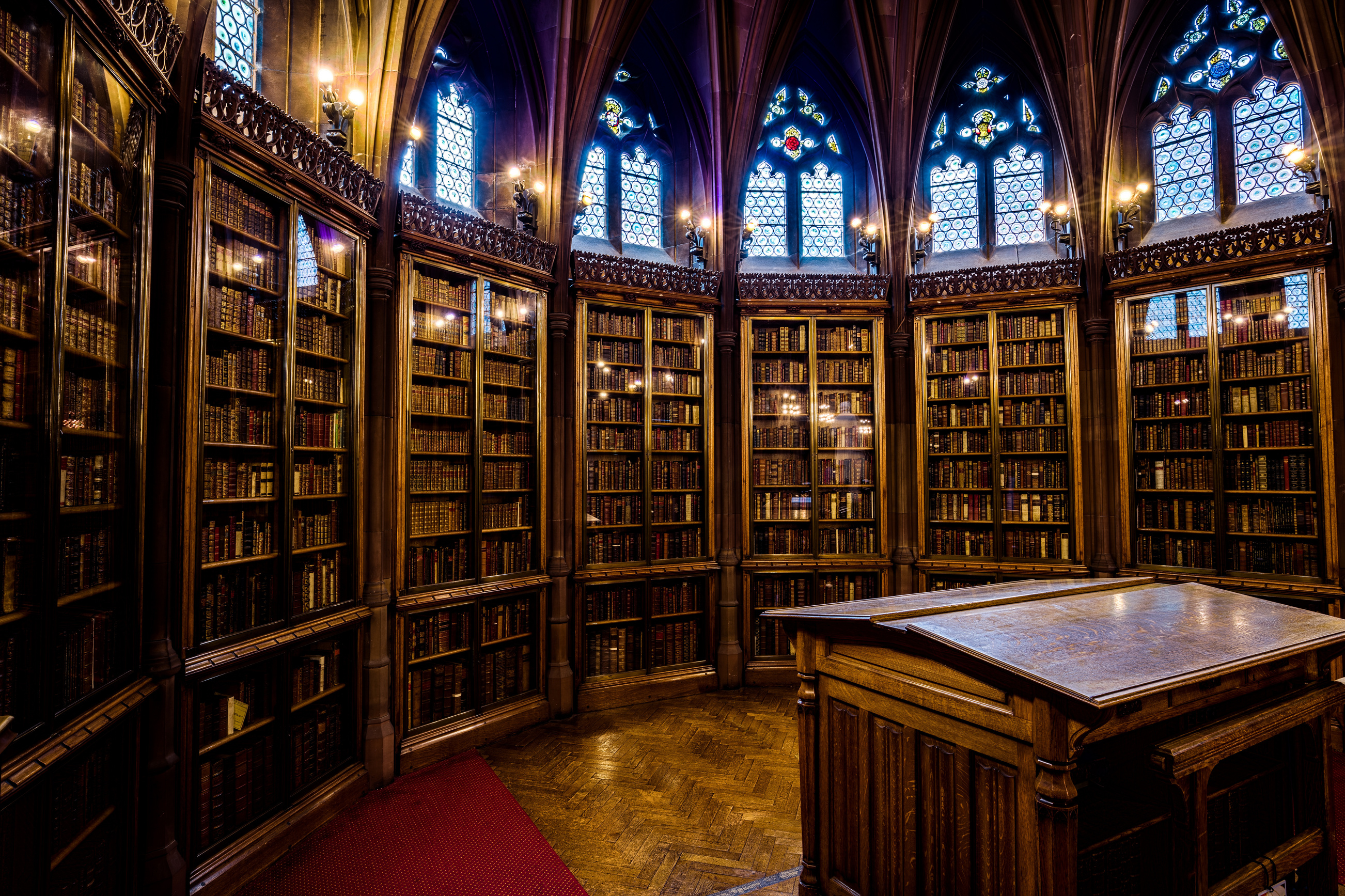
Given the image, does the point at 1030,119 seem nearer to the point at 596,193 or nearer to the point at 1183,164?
the point at 1183,164

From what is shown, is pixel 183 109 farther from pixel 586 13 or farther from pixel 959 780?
pixel 959 780

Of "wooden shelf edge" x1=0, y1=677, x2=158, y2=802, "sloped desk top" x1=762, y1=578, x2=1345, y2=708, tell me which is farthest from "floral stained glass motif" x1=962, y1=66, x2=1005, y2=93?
"wooden shelf edge" x1=0, y1=677, x2=158, y2=802

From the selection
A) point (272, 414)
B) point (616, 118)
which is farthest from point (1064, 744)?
point (616, 118)

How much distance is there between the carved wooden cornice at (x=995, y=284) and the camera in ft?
19.8

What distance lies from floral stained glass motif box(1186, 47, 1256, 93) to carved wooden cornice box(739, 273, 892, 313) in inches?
124

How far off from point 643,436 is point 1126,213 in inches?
181

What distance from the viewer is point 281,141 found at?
362 cm

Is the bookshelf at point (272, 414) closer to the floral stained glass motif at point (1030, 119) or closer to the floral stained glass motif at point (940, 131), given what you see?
the floral stained glass motif at point (940, 131)

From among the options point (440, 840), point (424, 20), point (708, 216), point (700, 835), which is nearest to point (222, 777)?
point (440, 840)

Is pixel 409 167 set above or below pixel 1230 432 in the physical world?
above

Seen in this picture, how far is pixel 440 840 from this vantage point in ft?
11.7

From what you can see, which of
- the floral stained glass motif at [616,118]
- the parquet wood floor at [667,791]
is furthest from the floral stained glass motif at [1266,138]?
the parquet wood floor at [667,791]

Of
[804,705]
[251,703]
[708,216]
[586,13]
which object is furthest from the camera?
[708,216]

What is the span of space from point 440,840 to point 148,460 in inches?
92.2
